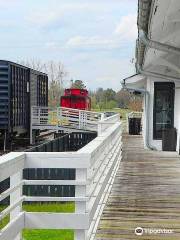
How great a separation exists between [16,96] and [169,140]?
286 inches

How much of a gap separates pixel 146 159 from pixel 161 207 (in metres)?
7.80

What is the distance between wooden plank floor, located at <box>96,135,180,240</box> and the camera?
657 cm

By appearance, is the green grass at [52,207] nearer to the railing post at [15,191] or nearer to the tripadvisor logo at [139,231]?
the tripadvisor logo at [139,231]

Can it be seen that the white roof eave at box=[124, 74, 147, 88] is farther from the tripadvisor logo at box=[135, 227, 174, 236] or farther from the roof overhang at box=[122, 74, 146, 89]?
the tripadvisor logo at box=[135, 227, 174, 236]

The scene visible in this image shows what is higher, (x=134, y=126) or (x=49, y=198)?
(x=49, y=198)

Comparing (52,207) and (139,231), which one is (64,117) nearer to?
(52,207)

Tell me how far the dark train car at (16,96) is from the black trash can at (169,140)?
6347mm

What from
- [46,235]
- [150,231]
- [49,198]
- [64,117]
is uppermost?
[64,117]

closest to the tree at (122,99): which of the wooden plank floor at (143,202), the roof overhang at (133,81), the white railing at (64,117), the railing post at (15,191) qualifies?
the white railing at (64,117)

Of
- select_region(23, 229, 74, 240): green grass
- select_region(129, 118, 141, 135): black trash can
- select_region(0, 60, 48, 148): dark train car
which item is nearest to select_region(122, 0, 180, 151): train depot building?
select_region(0, 60, 48, 148): dark train car

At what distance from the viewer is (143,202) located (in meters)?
8.42

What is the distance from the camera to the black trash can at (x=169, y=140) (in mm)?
18406

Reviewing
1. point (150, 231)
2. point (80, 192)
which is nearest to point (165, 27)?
point (150, 231)

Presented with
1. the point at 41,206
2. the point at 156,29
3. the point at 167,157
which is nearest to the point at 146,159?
the point at 167,157
